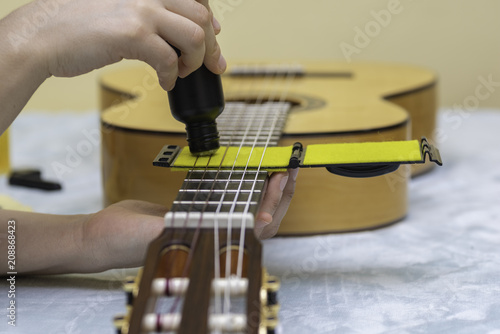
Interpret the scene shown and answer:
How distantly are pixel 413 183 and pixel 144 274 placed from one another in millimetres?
877

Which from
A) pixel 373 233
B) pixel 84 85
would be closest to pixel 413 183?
pixel 373 233

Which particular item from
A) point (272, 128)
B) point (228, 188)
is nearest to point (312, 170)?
point (272, 128)

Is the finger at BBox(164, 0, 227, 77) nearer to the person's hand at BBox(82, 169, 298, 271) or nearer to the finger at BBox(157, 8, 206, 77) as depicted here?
the finger at BBox(157, 8, 206, 77)

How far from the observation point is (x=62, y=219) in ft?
2.68

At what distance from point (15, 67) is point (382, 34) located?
5.47 ft

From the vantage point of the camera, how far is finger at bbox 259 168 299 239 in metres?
0.78

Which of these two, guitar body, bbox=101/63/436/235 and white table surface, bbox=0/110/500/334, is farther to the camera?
guitar body, bbox=101/63/436/235

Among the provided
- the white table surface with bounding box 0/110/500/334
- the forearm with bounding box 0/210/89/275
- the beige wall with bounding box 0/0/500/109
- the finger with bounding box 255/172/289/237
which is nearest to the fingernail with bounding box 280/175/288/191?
the finger with bounding box 255/172/289/237

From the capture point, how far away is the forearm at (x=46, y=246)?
2.56 ft

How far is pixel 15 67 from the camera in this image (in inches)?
26.6

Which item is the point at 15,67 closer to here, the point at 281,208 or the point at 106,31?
the point at 106,31

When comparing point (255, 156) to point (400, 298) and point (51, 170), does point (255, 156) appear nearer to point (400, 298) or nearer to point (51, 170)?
point (400, 298)

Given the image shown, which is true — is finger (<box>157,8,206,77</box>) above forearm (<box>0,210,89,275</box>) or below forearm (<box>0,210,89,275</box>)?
above

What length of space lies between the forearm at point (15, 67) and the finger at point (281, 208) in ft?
0.94
